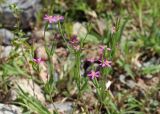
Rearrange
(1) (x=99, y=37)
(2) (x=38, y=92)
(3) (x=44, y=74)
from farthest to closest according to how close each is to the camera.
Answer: (1) (x=99, y=37), (3) (x=44, y=74), (2) (x=38, y=92)

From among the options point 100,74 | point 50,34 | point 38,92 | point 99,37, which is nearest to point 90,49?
point 99,37

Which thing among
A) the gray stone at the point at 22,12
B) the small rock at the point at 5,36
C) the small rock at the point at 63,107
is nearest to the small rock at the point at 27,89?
the small rock at the point at 63,107

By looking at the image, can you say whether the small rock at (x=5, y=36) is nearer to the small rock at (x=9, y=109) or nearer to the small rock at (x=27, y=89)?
the small rock at (x=27, y=89)

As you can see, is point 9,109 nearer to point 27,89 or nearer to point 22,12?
point 27,89

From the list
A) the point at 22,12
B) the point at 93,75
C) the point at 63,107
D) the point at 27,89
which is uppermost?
the point at 22,12

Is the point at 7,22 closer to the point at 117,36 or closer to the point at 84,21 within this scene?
the point at 84,21

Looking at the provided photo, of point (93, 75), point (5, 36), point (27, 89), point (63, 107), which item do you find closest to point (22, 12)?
point (5, 36)
